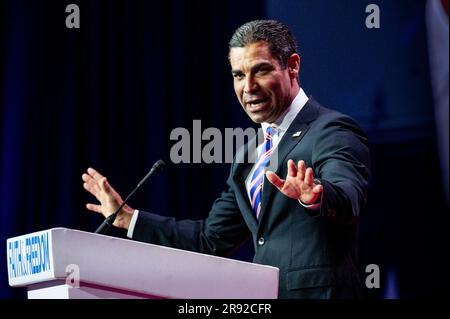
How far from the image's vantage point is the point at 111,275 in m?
1.47

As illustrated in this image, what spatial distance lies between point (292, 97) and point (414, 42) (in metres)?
0.98

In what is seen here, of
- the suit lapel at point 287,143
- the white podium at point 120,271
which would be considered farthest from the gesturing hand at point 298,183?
Result: the suit lapel at point 287,143

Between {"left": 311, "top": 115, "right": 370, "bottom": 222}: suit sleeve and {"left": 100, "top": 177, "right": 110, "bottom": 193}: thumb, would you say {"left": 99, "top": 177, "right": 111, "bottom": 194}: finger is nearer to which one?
{"left": 100, "top": 177, "right": 110, "bottom": 193}: thumb

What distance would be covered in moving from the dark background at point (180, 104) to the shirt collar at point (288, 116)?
903mm

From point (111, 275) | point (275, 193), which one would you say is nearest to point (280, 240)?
point (275, 193)

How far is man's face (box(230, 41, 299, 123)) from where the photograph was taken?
2.20m

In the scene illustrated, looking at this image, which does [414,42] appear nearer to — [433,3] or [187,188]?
[433,3]

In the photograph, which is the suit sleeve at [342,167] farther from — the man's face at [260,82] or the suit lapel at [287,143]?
the man's face at [260,82]

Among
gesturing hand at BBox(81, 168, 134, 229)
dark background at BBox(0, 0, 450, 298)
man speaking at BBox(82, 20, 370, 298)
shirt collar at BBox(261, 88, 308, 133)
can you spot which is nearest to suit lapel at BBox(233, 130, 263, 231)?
man speaking at BBox(82, 20, 370, 298)

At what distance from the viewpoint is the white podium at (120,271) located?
4.74ft

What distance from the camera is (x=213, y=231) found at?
2398mm

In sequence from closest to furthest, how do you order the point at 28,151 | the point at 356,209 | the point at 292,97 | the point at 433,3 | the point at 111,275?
the point at 111,275 → the point at 356,209 → the point at 292,97 → the point at 433,3 → the point at 28,151

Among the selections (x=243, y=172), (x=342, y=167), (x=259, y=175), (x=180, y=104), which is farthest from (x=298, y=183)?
(x=180, y=104)

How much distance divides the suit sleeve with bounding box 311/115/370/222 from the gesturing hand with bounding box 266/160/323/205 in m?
0.05
